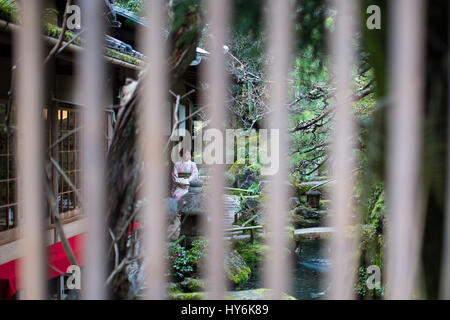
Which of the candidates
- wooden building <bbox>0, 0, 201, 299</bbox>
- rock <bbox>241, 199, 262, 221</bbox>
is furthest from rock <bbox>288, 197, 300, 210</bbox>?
wooden building <bbox>0, 0, 201, 299</bbox>

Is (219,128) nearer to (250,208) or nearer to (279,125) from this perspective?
(279,125)

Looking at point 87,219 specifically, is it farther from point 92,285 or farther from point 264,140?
point 264,140

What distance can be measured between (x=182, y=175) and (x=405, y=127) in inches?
178

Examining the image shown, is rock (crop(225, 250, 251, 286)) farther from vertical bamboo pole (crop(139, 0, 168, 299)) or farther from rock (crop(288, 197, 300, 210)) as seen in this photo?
vertical bamboo pole (crop(139, 0, 168, 299))

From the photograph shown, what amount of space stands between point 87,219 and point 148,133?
30cm

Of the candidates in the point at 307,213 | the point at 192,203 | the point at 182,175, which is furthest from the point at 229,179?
the point at 192,203

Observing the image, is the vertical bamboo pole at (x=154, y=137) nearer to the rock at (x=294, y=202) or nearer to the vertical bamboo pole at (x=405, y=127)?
the vertical bamboo pole at (x=405, y=127)

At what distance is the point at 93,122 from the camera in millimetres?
1049

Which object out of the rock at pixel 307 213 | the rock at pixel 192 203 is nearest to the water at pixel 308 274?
the rock at pixel 192 203

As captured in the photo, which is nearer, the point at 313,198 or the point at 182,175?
the point at 182,175

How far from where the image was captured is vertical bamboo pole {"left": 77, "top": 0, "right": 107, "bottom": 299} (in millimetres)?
1039
